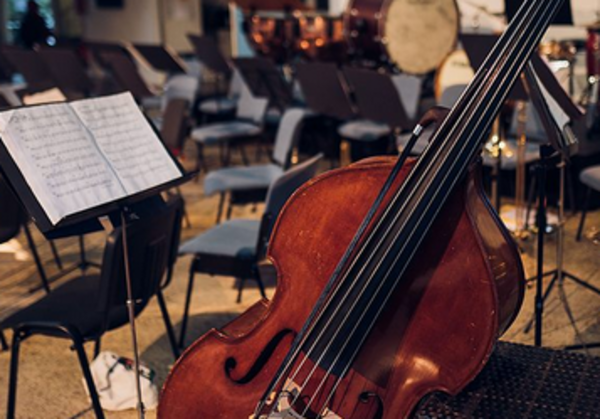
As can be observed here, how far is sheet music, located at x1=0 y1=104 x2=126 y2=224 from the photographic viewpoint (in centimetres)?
188

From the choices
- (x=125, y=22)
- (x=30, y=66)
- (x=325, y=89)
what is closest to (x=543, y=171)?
(x=325, y=89)

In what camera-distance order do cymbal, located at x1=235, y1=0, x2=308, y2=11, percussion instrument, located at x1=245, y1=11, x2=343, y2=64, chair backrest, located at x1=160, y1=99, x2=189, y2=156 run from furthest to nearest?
cymbal, located at x1=235, y1=0, x2=308, y2=11
percussion instrument, located at x1=245, y1=11, x2=343, y2=64
chair backrest, located at x1=160, y1=99, x2=189, y2=156

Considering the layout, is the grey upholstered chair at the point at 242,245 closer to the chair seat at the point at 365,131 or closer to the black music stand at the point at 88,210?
the black music stand at the point at 88,210

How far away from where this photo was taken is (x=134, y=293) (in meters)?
2.22

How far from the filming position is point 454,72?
5152 millimetres

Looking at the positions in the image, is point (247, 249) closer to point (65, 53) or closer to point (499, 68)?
point (499, 68)

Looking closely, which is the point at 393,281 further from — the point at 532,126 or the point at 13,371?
the point at 532,126

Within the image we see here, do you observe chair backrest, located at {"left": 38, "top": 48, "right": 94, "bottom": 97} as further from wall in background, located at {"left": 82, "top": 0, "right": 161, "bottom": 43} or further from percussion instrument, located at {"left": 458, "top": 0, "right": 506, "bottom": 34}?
wall in background, located at {"left": 82, "top": 0, "right": 161, "bottom": 43}

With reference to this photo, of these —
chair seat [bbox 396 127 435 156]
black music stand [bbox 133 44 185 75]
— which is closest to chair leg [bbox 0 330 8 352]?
chair seat [bbox 396 127 435 156]

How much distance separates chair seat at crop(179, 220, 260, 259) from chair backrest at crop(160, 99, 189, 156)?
3.65 feet

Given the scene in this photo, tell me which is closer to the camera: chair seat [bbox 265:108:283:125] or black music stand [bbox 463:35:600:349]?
black music stand [bbox 463:35:600:349]

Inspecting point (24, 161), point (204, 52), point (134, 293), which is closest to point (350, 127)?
point (204, 52)

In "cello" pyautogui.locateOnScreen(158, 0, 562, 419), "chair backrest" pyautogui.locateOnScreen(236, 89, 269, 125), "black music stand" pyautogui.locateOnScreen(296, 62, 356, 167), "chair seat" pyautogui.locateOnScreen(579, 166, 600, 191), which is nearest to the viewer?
"cello" pyautogui.locateOnScreen(158, 0, 562, 419)

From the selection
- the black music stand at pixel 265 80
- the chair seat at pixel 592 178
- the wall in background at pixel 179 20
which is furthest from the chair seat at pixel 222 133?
the wall in background at pixel 179 20
